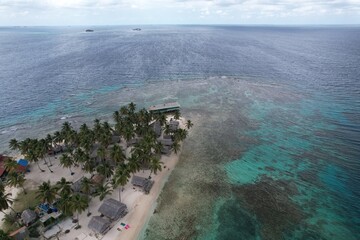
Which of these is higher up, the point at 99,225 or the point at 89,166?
the point at 89,166

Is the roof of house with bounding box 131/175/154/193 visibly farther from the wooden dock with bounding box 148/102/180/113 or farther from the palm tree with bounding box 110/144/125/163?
the wooden dock with bounding box 148/102/180/113

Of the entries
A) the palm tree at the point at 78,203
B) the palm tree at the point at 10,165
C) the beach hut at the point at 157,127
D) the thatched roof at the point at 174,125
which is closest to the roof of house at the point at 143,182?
the palm tree at the point at 78,203

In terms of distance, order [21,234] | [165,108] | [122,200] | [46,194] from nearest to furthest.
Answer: [21,234] → [46,194] → [122,200] → [165,108]

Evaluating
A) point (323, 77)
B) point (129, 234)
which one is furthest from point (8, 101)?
point (323, 77)

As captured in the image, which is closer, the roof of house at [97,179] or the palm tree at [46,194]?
the palm tree at [46,194]

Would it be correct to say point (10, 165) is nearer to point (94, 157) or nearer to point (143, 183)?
point (94, 157)

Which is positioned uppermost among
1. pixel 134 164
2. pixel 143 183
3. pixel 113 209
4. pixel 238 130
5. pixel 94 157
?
pixel 134 164

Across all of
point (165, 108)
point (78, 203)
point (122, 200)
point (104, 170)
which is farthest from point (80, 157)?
point (165, 108)

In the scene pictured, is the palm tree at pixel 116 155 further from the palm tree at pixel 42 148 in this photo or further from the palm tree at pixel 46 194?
the palm tree at pixel 42 148
